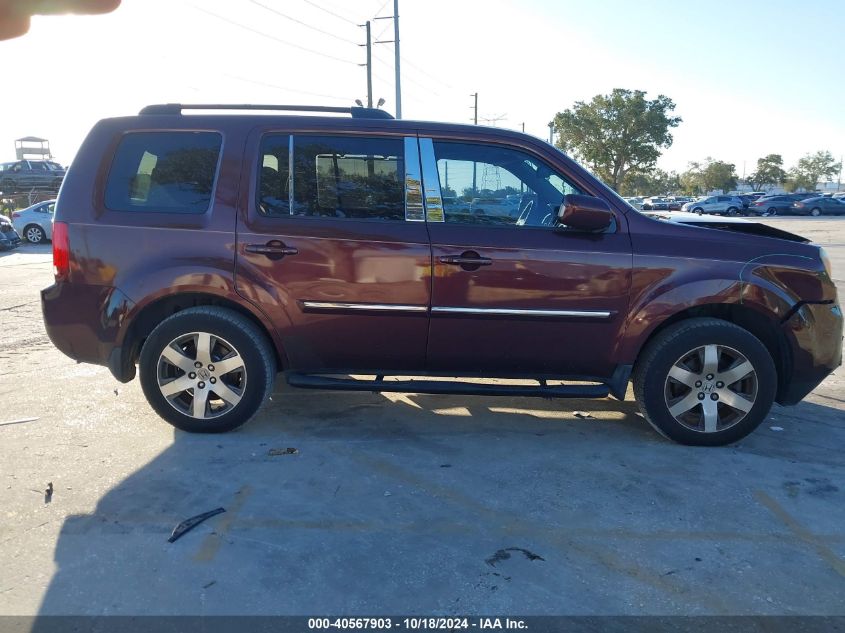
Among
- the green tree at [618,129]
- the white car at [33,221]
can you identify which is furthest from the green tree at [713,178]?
the white car at [33,221]

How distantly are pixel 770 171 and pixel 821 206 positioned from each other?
63.1 m

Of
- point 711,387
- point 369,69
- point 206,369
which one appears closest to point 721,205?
point 369,69

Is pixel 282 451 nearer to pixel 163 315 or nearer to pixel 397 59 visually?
pixel 163 315

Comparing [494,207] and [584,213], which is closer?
[584,213]

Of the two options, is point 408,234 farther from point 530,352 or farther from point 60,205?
point 60,205

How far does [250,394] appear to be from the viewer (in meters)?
4.04

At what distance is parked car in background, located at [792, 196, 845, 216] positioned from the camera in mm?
45188

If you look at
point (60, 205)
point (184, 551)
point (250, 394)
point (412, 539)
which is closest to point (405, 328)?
point (250, 394)

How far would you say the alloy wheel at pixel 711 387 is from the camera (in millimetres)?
3906

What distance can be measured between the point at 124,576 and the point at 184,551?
26 centimetres

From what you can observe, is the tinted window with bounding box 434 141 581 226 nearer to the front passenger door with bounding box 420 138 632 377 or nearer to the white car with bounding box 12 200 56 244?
the front passenger door with bounding box 420 138 632 377

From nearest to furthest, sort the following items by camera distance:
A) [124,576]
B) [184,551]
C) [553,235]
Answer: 1. [124,576]
2. [184,551]
3. [553,235]

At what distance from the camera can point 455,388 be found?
3.99m

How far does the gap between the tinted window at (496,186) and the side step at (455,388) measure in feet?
3.49
